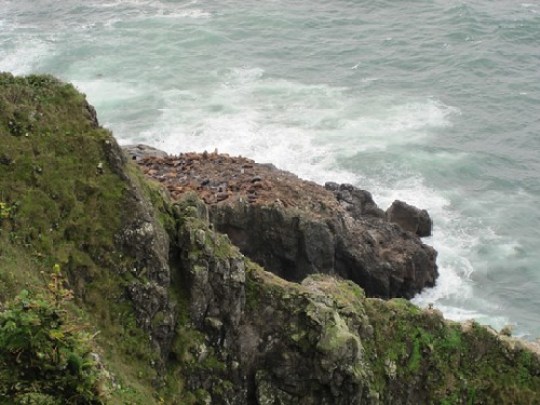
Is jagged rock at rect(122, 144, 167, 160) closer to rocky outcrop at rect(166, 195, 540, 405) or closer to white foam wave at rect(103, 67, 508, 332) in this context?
white foam wave at rect(103, 67, 508, 332)

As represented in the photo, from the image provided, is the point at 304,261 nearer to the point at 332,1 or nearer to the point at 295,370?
the point at 295,370

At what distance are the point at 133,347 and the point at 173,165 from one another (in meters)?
20.0

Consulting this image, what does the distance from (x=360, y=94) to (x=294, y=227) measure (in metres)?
31.0

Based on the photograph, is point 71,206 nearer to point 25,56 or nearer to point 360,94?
point 360,94

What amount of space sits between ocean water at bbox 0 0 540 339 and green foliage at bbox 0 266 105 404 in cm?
3267

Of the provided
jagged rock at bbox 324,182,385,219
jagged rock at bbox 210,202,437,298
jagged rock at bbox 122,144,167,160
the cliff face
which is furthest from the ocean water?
the cliff face

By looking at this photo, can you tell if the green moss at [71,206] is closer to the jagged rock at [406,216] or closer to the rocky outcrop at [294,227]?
the rocky outcrop at [294,227]

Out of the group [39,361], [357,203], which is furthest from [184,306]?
[357,203]

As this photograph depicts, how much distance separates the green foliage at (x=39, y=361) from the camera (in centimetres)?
1151

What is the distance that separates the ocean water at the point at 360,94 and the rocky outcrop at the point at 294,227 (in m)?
3.84

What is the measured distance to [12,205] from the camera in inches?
757

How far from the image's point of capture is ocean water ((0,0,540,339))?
4888cm

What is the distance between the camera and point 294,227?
117ft

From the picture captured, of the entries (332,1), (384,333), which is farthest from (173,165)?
(332,1)
